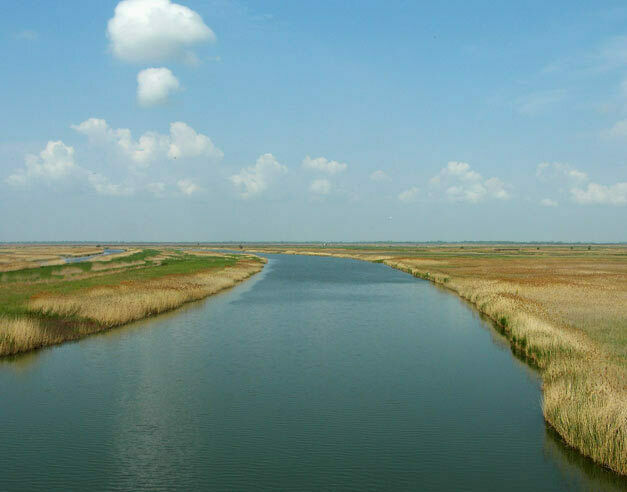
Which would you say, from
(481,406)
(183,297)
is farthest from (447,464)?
(183,297)

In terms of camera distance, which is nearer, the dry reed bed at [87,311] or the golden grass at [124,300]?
the dry reed bed at [87,311]

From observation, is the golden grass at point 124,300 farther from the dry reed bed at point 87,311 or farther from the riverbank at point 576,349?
the riverbank at point 576,349

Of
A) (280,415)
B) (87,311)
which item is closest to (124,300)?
(87,311)

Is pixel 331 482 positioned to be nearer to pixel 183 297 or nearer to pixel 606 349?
pixel 606 349

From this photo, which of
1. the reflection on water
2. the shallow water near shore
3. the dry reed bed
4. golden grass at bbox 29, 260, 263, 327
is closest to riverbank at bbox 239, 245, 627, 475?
the reflection on water

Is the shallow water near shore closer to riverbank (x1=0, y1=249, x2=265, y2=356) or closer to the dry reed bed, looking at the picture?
the dry reed bed

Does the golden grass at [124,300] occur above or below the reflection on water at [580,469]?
above

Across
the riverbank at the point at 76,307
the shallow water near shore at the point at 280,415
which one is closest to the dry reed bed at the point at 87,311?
the riverbank at the point at 76,307
